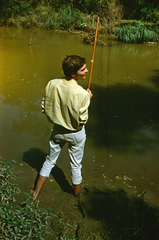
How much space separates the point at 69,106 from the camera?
2.61 meters

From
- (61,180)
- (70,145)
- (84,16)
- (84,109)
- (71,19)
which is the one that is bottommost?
(61,180)

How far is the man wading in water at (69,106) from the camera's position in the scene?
2570mm

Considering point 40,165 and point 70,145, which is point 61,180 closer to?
point 40,165

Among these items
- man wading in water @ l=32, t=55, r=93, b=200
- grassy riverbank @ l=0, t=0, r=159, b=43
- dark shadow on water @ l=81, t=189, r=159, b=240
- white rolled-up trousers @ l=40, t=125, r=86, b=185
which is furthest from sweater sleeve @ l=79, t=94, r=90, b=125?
grassy riverbank @ l=0, t=0, r=159, b=43

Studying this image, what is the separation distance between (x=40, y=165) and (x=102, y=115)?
95.8 inches

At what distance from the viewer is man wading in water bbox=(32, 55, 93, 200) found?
2.57 meters

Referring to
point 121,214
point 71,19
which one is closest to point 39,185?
point 121,214

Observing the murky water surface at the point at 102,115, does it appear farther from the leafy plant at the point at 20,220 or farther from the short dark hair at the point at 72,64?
the short dark hair at the point at 72,64

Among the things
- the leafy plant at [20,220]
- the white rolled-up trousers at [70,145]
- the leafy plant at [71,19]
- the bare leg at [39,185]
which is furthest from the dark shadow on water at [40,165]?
the leafy plant at [71,19]

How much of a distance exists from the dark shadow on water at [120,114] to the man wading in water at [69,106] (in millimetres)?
1996

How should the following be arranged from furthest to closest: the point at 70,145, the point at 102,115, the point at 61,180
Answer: the point at 102,115
the point at 61,180
the point at 70,145

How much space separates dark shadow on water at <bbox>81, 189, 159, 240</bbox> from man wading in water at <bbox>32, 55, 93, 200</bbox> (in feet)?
2.58

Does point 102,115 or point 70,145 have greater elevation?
point 70,145

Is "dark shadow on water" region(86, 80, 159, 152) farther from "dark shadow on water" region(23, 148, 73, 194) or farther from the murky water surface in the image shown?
"dark shadow on water" region(23, 148, 73, 194)
